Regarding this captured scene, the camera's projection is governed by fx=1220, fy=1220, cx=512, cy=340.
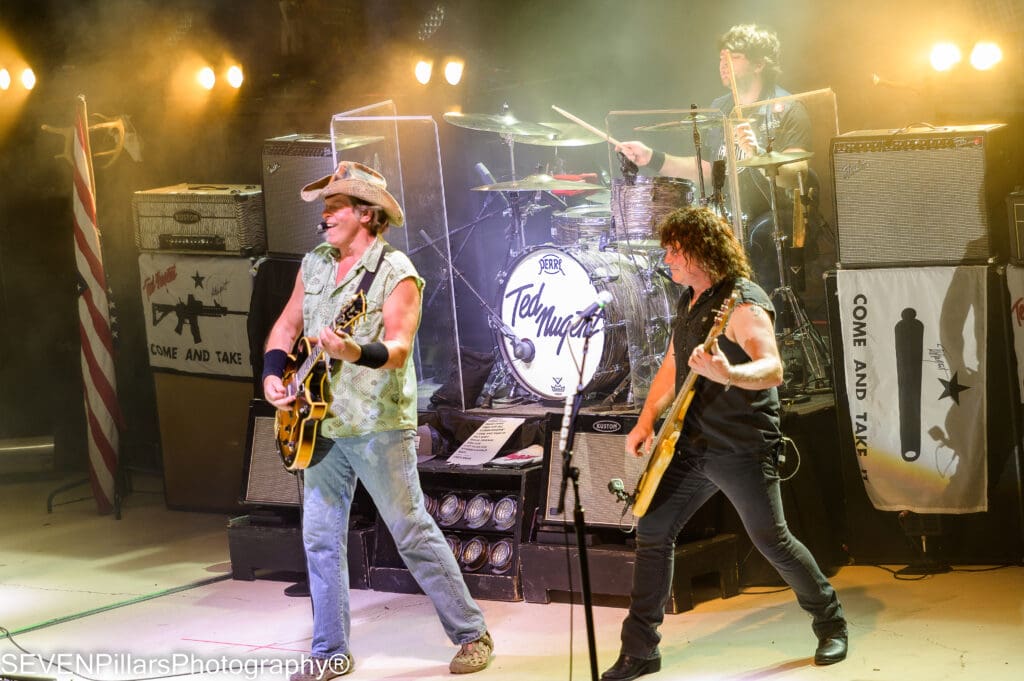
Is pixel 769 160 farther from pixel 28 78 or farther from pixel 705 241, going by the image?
pixel 28 78

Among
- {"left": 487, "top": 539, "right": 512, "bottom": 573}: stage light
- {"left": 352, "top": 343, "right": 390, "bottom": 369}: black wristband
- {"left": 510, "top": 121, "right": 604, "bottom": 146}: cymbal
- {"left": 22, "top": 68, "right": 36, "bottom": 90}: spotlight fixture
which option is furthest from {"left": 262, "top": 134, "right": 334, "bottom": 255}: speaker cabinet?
{"left": 22, "top": 68, "right": 36, "bottom": 90}: spotlight fixture

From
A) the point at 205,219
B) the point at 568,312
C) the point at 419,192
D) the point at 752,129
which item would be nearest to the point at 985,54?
the point at 752,129

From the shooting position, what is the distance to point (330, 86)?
9570mm

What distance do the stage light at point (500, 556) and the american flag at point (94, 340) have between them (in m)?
3.70

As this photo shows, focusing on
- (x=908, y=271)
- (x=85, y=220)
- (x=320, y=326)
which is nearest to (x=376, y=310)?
(x=320, y=326)

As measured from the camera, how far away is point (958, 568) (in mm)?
6266

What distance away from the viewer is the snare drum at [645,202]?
6.78 metres

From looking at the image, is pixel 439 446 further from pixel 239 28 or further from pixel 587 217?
pixel 239 28

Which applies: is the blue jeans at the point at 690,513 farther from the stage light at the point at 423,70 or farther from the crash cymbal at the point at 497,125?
the stage light at the point at 423,70

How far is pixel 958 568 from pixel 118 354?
7180mm

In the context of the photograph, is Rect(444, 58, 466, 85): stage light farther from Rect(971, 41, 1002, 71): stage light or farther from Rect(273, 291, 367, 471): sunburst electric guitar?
Rect(273, 291, 367, 471): sunburst electric guitar

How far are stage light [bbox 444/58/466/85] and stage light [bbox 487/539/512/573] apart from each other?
416 cm

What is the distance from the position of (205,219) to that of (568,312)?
290 cm

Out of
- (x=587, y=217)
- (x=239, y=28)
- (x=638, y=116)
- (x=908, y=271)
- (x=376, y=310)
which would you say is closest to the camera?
(x=376, y=310)
